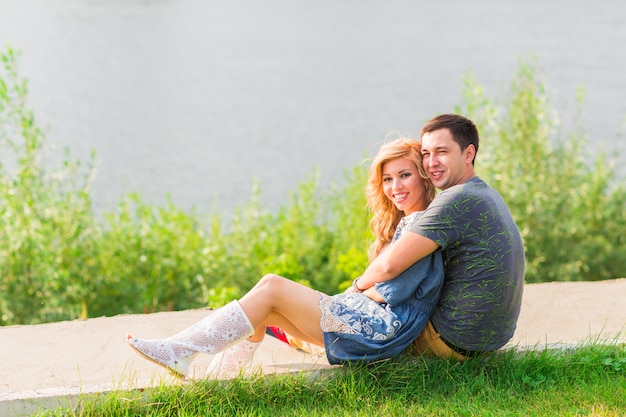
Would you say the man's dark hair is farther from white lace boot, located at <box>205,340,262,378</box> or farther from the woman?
white lace boot, located at <box>205,340,262,378</box>

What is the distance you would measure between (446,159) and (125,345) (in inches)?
76.9

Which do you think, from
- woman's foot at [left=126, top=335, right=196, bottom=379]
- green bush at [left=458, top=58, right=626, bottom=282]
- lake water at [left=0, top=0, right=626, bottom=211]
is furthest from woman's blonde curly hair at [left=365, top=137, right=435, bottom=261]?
lake water at [left=0, top=0, right=626, bottom=211]

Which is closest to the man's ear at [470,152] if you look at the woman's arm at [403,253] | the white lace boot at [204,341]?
the woman's arm at [403,253]

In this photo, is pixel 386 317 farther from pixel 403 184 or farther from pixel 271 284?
pixel 403 184

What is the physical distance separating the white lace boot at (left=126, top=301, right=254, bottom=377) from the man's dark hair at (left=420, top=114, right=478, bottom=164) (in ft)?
3.87

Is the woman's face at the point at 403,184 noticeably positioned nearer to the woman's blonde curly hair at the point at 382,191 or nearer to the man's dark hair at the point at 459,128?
the woman's blonde curly hair at the point at 382,191

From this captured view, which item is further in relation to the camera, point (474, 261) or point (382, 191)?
point (382, 191)

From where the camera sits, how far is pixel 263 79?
14.0 m

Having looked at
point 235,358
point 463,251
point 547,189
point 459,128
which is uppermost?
point 459,128

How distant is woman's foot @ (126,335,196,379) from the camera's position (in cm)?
354

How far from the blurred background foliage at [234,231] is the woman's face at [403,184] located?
218 centimetres

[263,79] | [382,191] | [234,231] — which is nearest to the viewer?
[382,191]

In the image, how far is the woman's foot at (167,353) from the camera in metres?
3.54

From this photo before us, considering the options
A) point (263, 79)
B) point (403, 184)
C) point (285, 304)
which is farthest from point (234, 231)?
point (263, 79)
